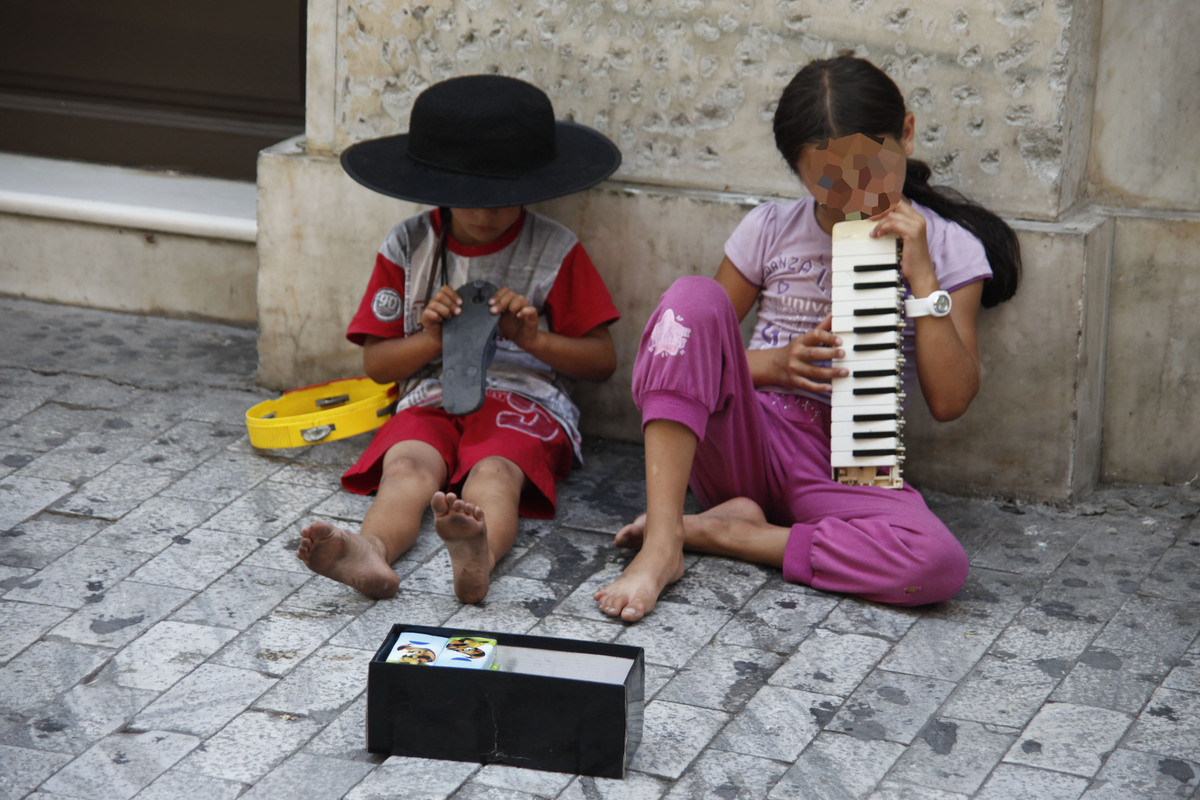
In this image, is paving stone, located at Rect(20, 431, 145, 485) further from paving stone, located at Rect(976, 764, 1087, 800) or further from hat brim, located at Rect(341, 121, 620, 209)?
paving stone, located at Rect(976, 764, 1087, 800)

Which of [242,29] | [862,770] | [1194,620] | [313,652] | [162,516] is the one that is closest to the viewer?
[862,770]

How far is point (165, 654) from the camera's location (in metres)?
2.71

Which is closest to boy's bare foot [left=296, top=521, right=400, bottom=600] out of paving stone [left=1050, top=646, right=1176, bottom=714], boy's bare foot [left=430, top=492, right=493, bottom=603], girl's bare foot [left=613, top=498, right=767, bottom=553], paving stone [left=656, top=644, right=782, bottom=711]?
boy's bare foot [left=430, top=492, right=493, bottom=603]

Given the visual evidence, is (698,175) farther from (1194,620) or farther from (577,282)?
(1194,620)

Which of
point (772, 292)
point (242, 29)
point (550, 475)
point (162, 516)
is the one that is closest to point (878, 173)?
point (772, 292)

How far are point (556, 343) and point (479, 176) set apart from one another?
47cm

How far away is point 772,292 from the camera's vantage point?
336 centimetres

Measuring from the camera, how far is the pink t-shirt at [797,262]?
3180 millimetres

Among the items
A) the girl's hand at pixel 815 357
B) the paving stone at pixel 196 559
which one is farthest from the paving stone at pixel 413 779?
the girl's hand at pixel 815 357

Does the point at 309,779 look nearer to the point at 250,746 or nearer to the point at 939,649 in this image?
the point at 250,746

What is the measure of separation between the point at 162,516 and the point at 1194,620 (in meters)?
2.46

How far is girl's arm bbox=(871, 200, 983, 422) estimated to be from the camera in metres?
2.98

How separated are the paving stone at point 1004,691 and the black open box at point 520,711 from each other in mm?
675

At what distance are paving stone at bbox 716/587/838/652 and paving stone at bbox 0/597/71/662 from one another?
1.42 m
